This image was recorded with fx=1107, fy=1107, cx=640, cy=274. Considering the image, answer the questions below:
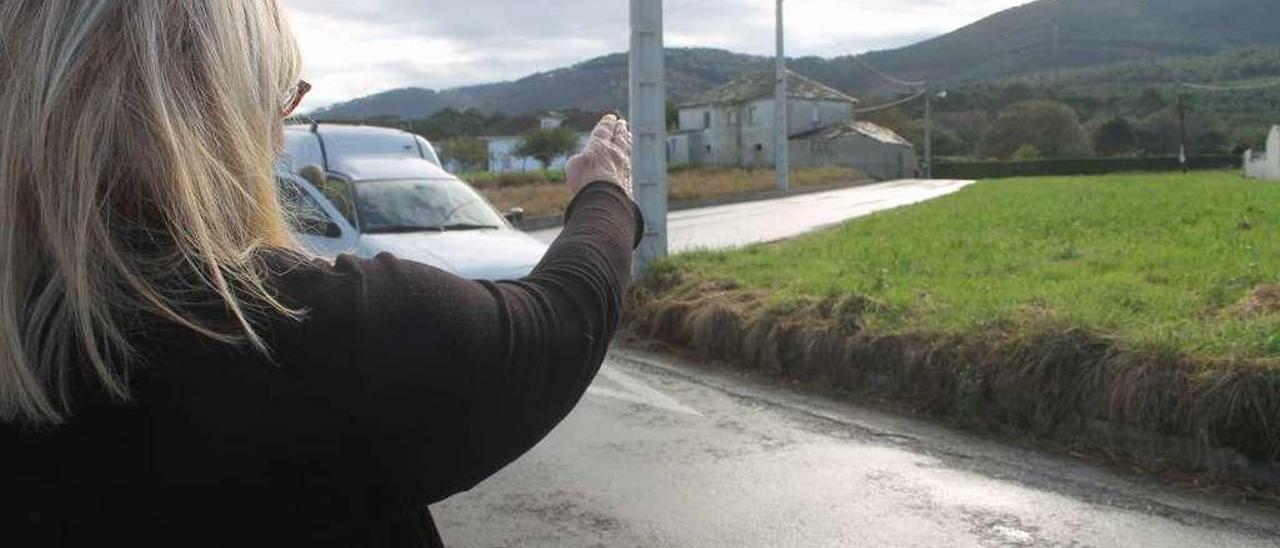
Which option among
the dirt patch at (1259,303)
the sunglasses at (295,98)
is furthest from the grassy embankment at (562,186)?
the sunglasses at (295,98)

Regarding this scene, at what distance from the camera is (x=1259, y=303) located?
7199 mm

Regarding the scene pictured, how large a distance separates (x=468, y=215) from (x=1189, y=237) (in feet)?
24.9

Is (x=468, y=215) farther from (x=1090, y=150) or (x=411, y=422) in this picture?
(x=1090, y=150)

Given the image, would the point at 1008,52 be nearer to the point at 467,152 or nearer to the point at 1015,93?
the point at 1015,93

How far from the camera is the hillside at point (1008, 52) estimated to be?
399ft

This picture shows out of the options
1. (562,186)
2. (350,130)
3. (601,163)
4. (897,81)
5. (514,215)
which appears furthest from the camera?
(897,81)

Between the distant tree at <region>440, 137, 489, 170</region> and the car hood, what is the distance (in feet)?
186

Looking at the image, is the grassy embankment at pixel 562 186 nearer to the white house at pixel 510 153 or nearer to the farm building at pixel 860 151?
the farm building at pixel 860 151

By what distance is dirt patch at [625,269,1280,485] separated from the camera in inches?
217

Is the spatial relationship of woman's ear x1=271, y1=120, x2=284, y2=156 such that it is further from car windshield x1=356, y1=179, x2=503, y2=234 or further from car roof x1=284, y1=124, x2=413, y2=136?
car roof x1=284, y1=124, x2=413, y2=136

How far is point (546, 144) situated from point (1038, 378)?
231 ft

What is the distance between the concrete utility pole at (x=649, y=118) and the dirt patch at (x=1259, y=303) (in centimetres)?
551

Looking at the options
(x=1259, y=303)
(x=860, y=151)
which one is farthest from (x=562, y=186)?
(x=860, y=151)

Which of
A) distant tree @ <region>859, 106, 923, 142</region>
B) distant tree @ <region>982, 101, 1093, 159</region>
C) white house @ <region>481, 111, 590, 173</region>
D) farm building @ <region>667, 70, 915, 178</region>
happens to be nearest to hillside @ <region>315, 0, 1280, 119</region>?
distant tree @ <region>859, 106, 923, 142</region>
